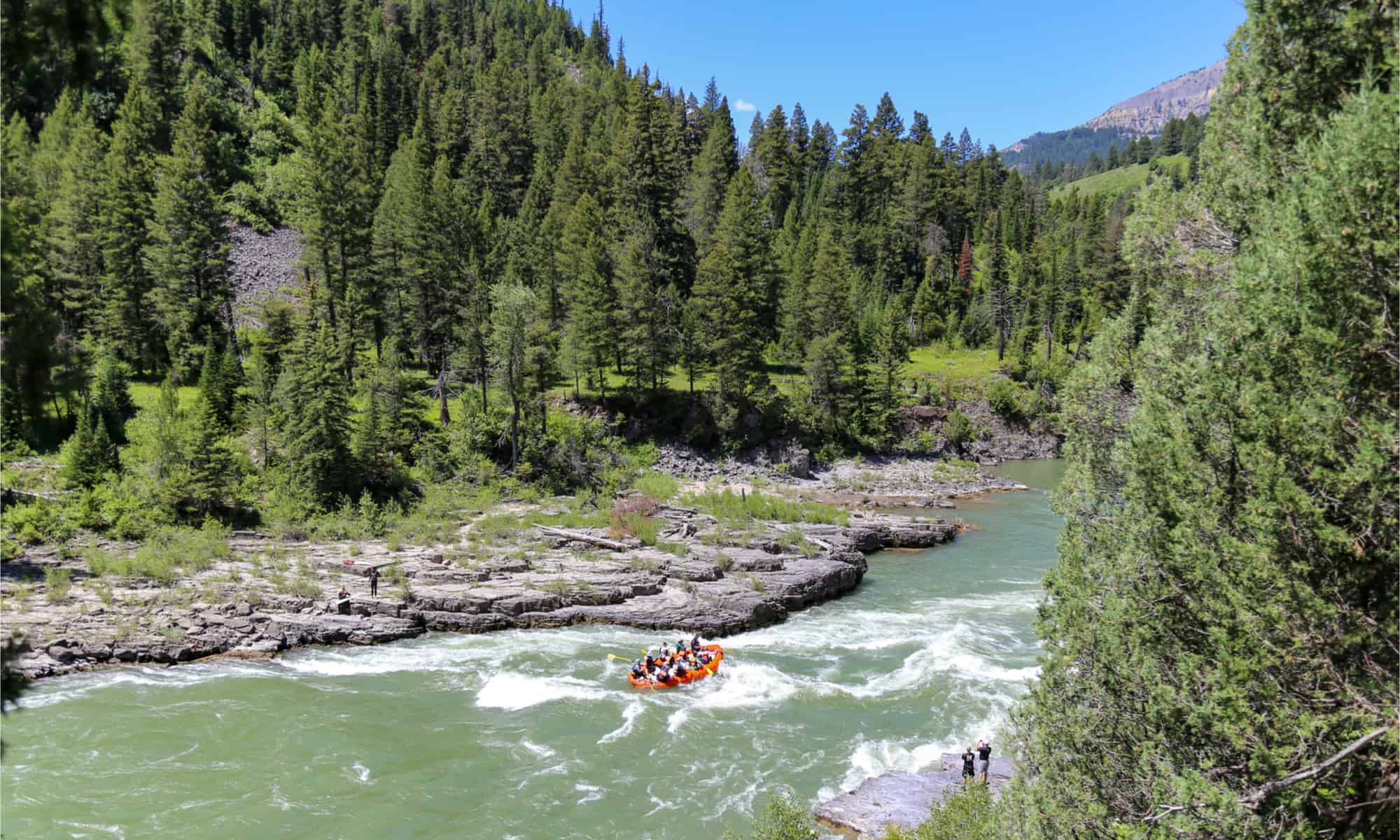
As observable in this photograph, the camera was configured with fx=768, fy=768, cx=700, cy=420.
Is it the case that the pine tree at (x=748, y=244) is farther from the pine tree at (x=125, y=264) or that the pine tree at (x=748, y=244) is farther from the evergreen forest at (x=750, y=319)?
the pine tree at (x=125, y=264)

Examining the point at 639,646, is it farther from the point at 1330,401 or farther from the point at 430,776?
the point at 1330,401

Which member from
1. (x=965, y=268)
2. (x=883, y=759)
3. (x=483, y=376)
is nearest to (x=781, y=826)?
(x=883, y=759)

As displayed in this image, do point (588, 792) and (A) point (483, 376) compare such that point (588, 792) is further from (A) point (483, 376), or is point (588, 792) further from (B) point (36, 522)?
(A) point (483, 376)

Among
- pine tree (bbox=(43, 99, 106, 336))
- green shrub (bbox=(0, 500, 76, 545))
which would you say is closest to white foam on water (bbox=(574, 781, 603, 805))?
green shrub (bbox=(0, 500, 76, 545))

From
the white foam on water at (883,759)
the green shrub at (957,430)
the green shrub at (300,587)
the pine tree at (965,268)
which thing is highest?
the pine tree at (965,268)

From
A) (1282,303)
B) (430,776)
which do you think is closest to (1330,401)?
(1282,303)

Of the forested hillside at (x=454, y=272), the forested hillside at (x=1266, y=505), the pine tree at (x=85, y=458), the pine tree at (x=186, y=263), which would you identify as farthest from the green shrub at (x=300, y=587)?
the pine tree at (x=186, y=263)
